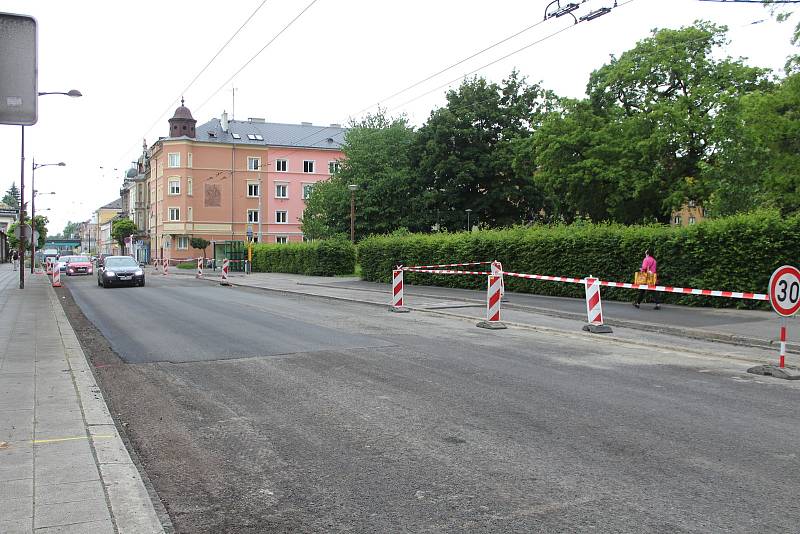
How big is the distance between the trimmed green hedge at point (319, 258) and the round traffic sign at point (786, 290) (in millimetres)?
32413

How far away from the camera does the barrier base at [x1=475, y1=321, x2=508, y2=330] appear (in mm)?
14000

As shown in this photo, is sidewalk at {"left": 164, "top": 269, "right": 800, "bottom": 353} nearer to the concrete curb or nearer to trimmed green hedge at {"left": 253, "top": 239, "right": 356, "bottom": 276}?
the concrete curb

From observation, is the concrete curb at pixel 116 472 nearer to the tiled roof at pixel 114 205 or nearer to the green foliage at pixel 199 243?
the green foliage at pixel 199 243

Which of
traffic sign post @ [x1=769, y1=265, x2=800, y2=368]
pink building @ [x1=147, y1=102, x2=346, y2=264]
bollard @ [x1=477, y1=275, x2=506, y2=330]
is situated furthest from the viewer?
pink building @ [x1=147, y1=102, x2=346, y2=264]

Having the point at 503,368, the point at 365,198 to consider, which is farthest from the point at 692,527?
the point at 365,198

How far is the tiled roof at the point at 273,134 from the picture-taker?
245 ft

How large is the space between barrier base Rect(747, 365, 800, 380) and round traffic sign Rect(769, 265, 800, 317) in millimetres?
920

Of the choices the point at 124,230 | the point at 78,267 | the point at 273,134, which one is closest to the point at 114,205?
the point at 124,230

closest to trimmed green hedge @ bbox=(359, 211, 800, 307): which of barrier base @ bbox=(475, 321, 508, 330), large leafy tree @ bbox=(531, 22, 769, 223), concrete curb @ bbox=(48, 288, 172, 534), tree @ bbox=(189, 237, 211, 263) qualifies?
barrier base @ bbox=(475, 321, 508, 330)

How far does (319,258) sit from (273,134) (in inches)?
1624

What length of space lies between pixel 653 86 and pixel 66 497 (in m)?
40.8

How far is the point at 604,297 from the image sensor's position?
20.7 metres

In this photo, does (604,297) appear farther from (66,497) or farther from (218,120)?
(218,120)

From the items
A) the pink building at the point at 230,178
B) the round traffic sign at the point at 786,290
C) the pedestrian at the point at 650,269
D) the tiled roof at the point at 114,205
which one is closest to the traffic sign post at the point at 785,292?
the round traffic sign at the point at 786,290
